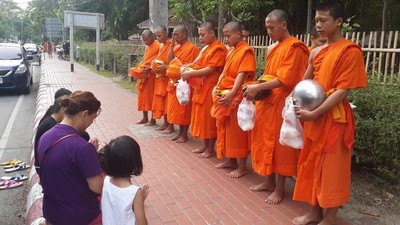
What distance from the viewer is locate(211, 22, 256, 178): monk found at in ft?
14.0

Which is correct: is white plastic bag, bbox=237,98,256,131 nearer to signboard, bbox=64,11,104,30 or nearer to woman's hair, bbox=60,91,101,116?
woman's hair, bbox=60,91,101,116

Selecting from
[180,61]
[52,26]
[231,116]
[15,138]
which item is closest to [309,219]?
[231,116]

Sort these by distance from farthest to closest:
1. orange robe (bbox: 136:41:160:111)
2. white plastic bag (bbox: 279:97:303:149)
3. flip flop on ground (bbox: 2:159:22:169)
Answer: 1. orange robe (bbox: 136:41:160:111)
2. flip flop on ground (bbox: 2:159:22:169)
3. white plastic bag (bbox: 279:97:303:149)

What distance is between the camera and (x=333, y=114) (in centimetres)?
297

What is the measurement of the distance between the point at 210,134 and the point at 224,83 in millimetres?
982

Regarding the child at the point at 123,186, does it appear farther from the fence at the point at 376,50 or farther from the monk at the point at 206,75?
the fence at the point at 376,50

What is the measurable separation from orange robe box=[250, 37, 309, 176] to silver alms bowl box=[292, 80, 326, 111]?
620 millimetres

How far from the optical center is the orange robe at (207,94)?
493 centimetres

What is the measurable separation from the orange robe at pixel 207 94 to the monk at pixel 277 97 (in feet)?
3.82

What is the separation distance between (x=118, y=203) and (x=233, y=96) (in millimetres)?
2274

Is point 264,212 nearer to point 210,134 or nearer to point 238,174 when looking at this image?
point 238,174

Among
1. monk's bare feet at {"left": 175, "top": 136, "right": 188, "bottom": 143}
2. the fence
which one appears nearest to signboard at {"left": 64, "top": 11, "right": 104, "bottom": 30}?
the fence

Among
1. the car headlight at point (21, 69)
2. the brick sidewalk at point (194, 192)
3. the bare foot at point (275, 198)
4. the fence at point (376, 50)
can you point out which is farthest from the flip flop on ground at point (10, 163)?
the car headlight at point (21, 69)

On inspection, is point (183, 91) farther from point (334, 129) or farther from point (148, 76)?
point (334, 129)
